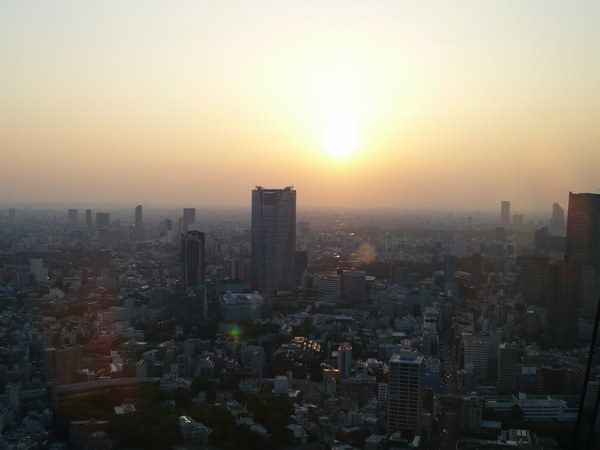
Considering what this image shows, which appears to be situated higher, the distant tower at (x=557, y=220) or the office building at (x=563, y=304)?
the distant tower at (x=557, y=220)

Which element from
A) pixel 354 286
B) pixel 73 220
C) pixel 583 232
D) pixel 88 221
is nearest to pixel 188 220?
pixel 88 221

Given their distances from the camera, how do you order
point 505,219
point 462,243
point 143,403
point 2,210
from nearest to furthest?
point 143,403 < point 505,219 < point 2,210 < point 462,243

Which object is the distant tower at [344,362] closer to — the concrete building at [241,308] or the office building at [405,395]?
the office building at [405,395]

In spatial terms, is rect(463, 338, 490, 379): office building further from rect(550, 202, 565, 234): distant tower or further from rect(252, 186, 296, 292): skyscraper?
rect(252, 186, 296, 292): skyscraper

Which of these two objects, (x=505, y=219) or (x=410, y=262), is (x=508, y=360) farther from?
(x=410, y=262)

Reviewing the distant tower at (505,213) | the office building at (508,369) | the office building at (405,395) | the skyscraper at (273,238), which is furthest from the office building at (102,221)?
the office building at (405,395)

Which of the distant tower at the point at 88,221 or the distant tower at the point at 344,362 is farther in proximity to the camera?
the distant tower at the point at 88,221

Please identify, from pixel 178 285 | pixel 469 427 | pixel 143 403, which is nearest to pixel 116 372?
pixel 143 403
